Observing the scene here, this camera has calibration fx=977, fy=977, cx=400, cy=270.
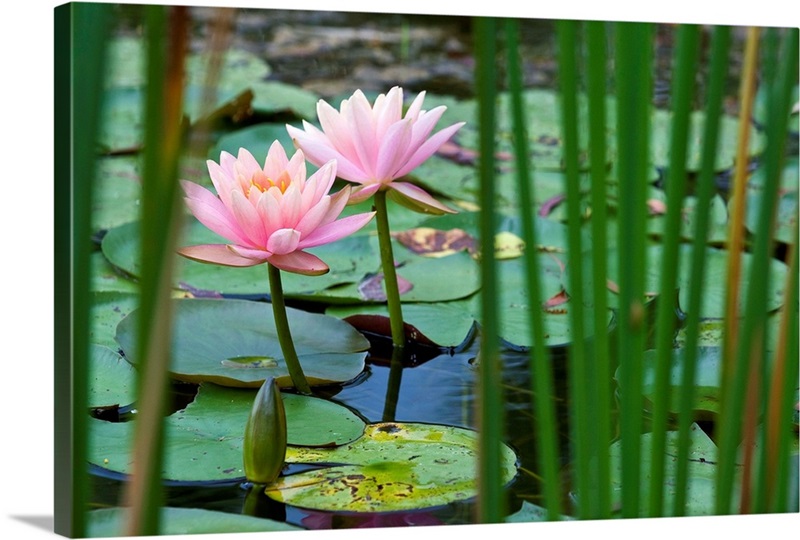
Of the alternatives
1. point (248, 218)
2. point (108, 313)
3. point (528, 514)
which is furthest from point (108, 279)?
point (528, 514)

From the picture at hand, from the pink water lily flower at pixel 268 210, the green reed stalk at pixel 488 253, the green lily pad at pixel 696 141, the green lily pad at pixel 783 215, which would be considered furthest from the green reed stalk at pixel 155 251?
the green lily pad at pixel 783 215

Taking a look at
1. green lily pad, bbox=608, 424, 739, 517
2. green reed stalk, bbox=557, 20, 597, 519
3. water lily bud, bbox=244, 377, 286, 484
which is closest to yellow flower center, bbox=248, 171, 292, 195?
water lily bud, bbox=244, 377, 286, 484

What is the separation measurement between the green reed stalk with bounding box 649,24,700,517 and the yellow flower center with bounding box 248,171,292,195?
61 centimetres

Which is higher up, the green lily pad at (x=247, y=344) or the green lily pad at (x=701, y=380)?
the green lily pad at (x=247, y=344)

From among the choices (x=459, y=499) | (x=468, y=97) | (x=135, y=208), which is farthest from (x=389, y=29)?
(x=459, y=499)

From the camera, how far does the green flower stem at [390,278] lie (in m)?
1.61

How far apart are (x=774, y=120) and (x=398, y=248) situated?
0.68 meters

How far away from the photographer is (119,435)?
143cm

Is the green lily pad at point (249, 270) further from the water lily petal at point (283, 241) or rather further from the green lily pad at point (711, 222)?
the green lily pad at point (711, 222)

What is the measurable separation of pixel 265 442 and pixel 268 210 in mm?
340

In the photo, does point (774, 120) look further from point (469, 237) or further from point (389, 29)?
point (389, 29)

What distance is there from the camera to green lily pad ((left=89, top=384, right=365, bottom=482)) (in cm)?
142

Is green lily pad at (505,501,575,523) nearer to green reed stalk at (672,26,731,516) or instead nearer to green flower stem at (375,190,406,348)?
green flower stem at (375,190,406,348)

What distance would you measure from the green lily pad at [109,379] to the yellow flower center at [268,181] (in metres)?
0.33
